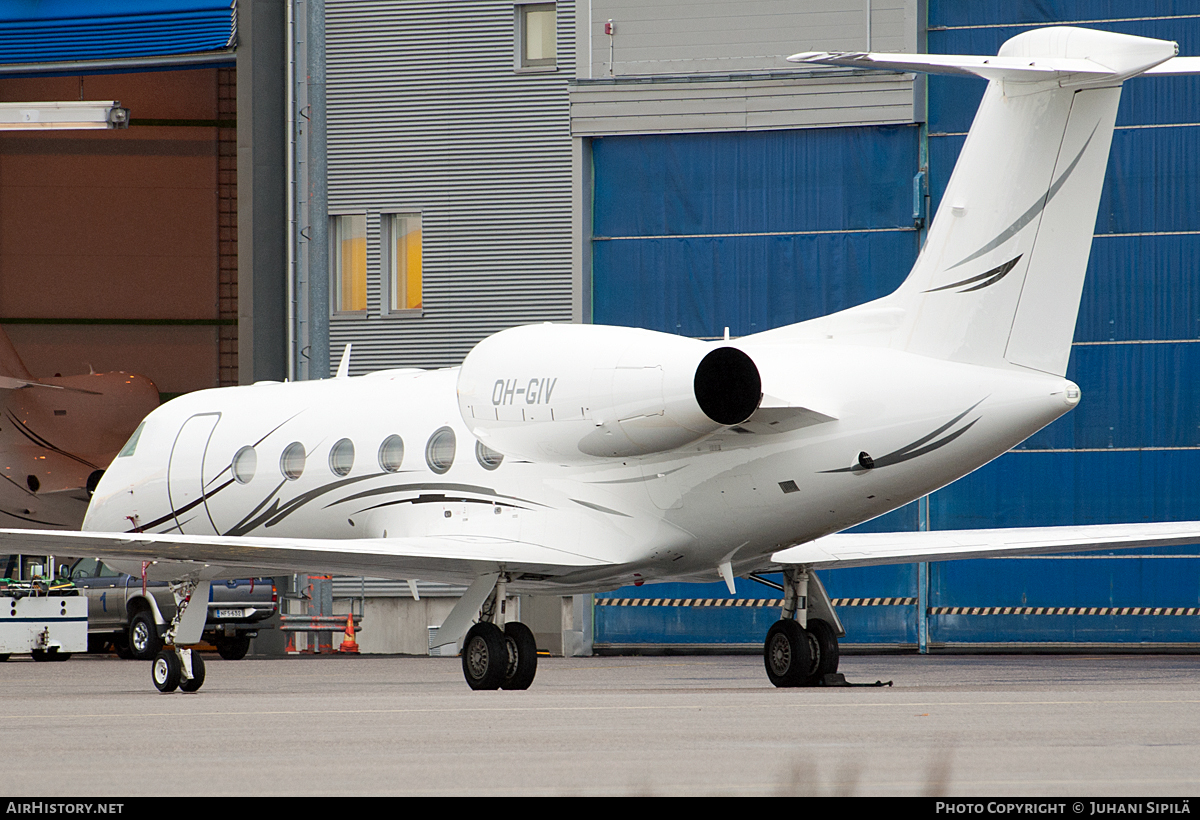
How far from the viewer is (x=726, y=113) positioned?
26.2 meters

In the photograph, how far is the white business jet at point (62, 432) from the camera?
111 feet

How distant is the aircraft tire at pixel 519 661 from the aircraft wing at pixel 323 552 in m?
0.63

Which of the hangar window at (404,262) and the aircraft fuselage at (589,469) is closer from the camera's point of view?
the aircraft fuselage at (589,469)

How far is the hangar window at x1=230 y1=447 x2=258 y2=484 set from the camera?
18953 mm

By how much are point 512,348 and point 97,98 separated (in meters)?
24.9

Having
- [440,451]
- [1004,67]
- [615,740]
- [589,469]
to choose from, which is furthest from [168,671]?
[1004,67]

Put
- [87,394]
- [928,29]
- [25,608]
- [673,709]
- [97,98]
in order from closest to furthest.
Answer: [673,709] < [25,608] < [928,29] < [87,394] < [97,98]

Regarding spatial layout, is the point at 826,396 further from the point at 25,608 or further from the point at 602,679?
the point at 25,608

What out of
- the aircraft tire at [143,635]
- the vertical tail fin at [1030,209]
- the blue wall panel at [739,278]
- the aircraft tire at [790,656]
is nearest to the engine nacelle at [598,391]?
the vertical tail fin at [1030,209]

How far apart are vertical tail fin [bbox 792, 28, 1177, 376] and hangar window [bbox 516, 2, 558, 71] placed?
17.2 metres

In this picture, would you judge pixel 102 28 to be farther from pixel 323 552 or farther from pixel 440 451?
pixel 323 552

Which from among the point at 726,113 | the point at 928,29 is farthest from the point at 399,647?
the point at 928,29

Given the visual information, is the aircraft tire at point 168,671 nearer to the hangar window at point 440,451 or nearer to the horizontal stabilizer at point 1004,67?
the hangar window at point 440,451

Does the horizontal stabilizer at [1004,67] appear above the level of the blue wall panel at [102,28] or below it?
below
